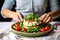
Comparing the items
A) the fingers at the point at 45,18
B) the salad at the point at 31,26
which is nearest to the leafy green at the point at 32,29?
the salad at the point at 31,26

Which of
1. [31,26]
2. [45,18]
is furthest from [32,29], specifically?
[45,18]

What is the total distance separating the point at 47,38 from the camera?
101cm

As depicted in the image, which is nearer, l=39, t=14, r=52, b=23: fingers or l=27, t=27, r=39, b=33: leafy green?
l=27, t=27, r=39, b=33: leafy green

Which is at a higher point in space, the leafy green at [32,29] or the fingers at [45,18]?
the fingers at [45,18]

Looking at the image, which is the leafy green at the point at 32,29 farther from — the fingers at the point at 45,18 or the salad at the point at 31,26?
the fingers at the point at 45,18

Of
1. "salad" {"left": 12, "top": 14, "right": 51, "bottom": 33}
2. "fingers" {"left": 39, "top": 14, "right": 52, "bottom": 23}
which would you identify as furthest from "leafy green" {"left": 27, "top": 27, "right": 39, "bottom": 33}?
"fingers" {"left": 39, "top": 14, "right": 52, "bottom": 23}

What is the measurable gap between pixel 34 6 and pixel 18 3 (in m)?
0.13

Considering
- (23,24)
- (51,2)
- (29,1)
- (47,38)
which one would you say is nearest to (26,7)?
(29,1)

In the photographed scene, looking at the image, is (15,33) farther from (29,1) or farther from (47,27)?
(29,1)

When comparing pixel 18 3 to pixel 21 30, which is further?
pixel 18 3

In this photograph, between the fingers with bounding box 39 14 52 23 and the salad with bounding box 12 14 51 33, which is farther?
the fingers with bounding box 39 14 52 23

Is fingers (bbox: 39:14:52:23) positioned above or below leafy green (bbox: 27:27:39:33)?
above

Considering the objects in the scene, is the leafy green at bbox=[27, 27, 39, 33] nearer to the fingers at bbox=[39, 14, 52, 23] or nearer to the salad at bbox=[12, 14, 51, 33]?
the salad at bbox=[12, 14, 51, 33]

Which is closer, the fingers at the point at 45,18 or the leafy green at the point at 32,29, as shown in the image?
the leafy green at the point at 32,29
